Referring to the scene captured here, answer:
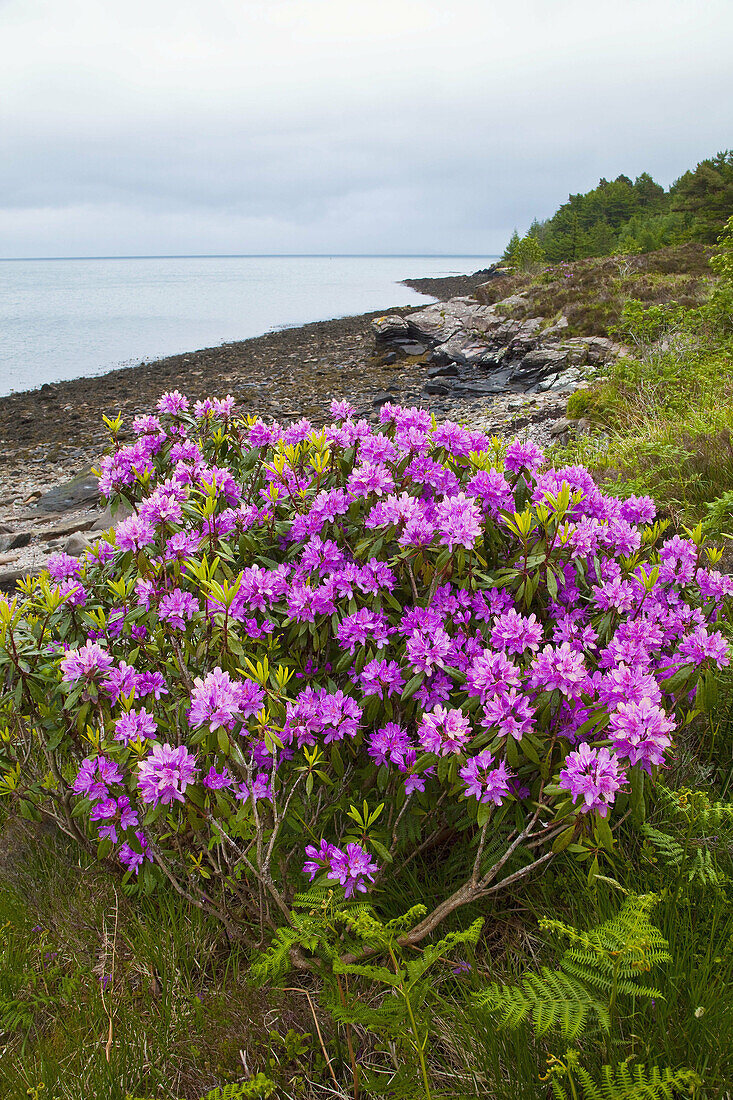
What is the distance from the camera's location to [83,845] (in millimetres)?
2771

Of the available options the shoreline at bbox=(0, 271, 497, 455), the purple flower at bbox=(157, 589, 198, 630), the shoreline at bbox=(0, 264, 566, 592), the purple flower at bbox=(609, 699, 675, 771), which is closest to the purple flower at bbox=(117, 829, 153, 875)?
the purple flower at bbox=(157, 589, 198, 630)

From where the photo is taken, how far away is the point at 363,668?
2188 mm

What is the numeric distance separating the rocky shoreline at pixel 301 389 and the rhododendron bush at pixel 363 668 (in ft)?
20.5

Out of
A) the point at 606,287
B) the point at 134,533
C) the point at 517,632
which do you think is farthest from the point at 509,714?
the point at 606,287

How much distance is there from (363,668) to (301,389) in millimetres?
19400

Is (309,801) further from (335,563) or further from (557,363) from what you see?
(557,363)

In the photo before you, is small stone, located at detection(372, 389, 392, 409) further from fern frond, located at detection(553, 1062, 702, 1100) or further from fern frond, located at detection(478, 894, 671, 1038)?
fern frond, located at detection(553, 1062, 702, 1100)

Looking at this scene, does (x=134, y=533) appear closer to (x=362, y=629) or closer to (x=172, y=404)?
(x=362, y=629)

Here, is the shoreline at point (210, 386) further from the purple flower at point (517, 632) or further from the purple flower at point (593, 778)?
the purple flower at point (593, 778)

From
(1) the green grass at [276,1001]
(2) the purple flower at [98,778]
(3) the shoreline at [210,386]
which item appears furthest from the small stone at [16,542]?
(2) the purple flower at [98,778]

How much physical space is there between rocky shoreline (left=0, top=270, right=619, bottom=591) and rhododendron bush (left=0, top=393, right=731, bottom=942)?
624 cm

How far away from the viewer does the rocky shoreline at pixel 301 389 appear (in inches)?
466

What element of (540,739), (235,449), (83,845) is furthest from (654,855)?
(235,449)

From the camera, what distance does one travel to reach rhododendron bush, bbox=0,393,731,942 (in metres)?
1.87
